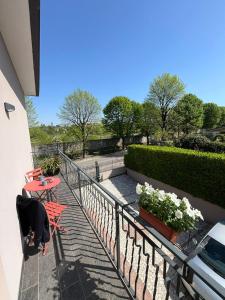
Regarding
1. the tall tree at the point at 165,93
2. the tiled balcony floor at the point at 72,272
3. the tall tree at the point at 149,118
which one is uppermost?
the tall tree at the point at 165,93

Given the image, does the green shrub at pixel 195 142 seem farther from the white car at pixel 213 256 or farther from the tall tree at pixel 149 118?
the white car at pixel 213 256

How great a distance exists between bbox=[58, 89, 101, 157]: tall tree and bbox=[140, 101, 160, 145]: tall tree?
19.1ft

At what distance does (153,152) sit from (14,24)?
24.4ft

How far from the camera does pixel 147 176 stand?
8977 millimetres

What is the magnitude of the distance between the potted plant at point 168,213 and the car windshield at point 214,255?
209 centimetres

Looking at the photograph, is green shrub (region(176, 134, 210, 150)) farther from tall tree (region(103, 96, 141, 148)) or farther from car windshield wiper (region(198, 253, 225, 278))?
car windshield wiper (region(198, 253, 225, 278))

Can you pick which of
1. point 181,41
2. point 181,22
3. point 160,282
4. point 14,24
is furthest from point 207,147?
point 14,24

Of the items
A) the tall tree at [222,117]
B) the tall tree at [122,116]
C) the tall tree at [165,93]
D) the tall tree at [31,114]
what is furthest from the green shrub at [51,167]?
the tall tree at [222,117]

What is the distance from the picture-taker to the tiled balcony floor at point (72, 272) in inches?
71.2

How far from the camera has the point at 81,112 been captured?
54.4 feet

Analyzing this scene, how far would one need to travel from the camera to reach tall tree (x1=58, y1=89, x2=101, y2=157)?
1628 cm

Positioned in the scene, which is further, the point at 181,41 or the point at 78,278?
the point at 181,41

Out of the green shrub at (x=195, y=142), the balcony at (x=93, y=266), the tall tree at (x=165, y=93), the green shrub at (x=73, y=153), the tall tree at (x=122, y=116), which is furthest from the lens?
the tall tree at (x=122, y=116)

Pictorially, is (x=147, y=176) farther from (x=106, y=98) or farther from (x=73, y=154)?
(x=106, y=98)
